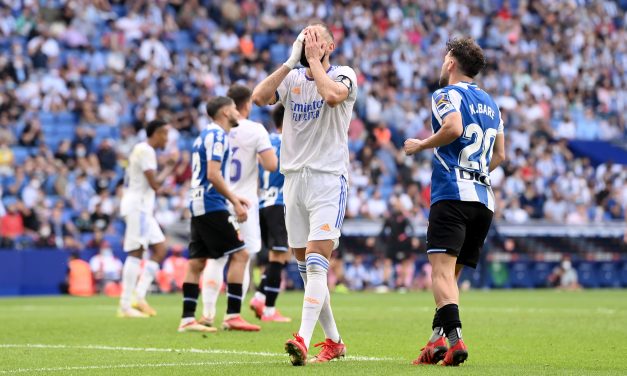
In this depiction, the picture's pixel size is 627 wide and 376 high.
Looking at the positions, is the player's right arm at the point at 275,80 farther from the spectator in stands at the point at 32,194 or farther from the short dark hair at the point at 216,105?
the spectator in stands at the point at 32,194

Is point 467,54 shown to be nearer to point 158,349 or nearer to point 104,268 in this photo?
point 158,349

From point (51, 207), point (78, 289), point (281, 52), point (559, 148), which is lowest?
point (78, 289)

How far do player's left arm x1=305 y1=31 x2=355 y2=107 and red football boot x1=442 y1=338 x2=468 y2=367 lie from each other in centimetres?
193

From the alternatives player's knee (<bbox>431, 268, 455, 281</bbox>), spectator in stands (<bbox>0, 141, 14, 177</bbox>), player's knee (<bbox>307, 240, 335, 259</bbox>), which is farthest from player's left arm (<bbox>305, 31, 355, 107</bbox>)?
spectator in stands (<bbox>0, 141, 14, 177</bbox>)

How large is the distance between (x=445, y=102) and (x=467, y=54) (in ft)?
1.49

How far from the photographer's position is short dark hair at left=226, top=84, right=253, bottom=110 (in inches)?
512

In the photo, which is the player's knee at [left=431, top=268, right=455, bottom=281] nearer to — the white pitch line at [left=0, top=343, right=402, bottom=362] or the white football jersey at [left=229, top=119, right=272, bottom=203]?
the white pitch line at [left=0, top=343, right=402, bottom=362]

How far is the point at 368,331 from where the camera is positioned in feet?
40.3

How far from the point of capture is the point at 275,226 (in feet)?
46.6

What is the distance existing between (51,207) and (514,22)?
64.9 ft

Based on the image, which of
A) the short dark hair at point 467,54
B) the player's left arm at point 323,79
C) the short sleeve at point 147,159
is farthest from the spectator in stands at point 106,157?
the short dark hair at point 467,54

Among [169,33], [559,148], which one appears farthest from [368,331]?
[559,148]

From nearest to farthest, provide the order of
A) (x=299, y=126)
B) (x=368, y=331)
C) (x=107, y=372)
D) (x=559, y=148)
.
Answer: (x=107, y=372) → (x=299, y=126) → (x=368, y=331) → (x=559, y=148)

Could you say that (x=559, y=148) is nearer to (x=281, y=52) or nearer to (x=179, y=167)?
(x=281, y=52)
